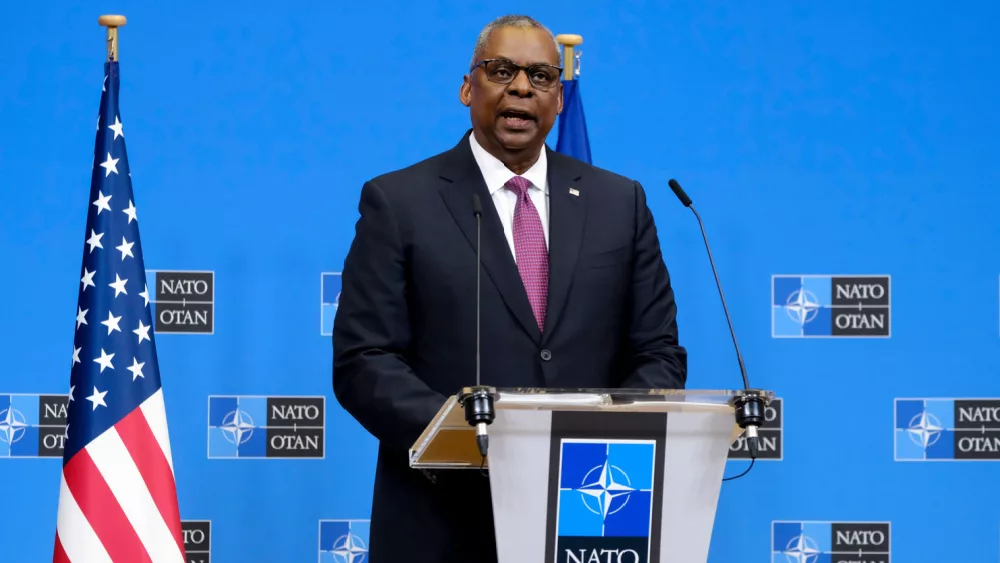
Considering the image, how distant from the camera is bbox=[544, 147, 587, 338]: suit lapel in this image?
2191 millimetres

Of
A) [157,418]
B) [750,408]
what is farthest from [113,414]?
[750,408]

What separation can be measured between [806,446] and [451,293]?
6.44 ft

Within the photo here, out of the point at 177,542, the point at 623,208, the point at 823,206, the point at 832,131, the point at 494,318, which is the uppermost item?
the point at 832,131

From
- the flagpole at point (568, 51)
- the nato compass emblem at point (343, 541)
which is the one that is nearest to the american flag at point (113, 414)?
the nato compass emblem at point (343, 541)

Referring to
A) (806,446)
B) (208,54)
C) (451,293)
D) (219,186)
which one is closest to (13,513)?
(219,186)

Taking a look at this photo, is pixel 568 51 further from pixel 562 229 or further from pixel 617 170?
pixel 562 229

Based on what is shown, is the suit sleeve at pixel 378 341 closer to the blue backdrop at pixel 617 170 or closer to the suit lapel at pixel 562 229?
the suit lapel at pixel 562 229

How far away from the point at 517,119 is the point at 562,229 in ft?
0.82

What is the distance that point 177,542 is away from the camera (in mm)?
3152

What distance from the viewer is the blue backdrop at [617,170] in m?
3.64

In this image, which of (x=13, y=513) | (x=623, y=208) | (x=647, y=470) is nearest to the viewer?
(x=647, y=470)

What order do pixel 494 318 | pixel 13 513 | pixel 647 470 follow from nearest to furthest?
1. pixel 647 470
2. pixel 494 318
3. pixel 13 513

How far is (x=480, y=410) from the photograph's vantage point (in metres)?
1.57

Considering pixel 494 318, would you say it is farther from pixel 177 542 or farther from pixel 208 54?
pixel 208 54
